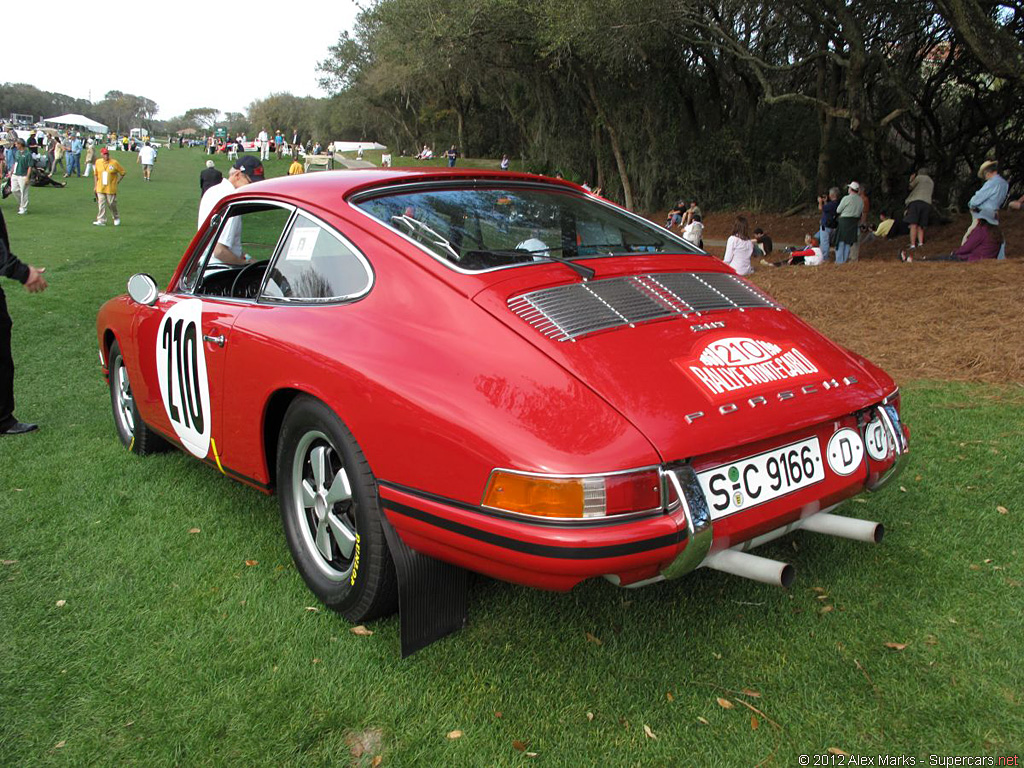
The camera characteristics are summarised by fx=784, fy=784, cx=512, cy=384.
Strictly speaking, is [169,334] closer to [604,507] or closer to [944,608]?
[604,507]

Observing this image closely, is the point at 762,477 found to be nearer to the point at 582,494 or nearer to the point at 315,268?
the point at 582,494

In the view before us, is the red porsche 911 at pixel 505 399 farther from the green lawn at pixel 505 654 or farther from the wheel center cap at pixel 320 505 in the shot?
the green lawn at pixel 505 654

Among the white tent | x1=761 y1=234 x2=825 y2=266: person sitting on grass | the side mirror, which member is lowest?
the side mirror

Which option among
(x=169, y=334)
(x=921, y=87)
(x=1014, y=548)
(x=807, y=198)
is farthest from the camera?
(x=807, y=198)

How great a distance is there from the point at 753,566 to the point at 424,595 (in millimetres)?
1075

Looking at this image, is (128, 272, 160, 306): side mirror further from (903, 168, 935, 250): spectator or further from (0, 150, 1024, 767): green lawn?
(903, 168, 935, 250): spectator

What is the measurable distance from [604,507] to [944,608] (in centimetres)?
165

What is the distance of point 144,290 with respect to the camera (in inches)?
162

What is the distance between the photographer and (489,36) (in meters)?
23.3

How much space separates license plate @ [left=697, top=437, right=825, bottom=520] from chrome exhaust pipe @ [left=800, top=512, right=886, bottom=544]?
0.57 feet

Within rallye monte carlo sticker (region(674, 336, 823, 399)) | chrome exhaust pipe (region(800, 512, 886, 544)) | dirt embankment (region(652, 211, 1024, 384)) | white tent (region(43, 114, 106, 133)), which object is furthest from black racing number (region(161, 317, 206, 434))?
white tent (region(43, 114, 106, 133))

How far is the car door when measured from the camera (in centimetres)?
347

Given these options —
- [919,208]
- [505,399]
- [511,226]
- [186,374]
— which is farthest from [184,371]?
[919,208]

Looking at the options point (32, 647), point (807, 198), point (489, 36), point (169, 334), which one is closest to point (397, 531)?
point (32, 647)
